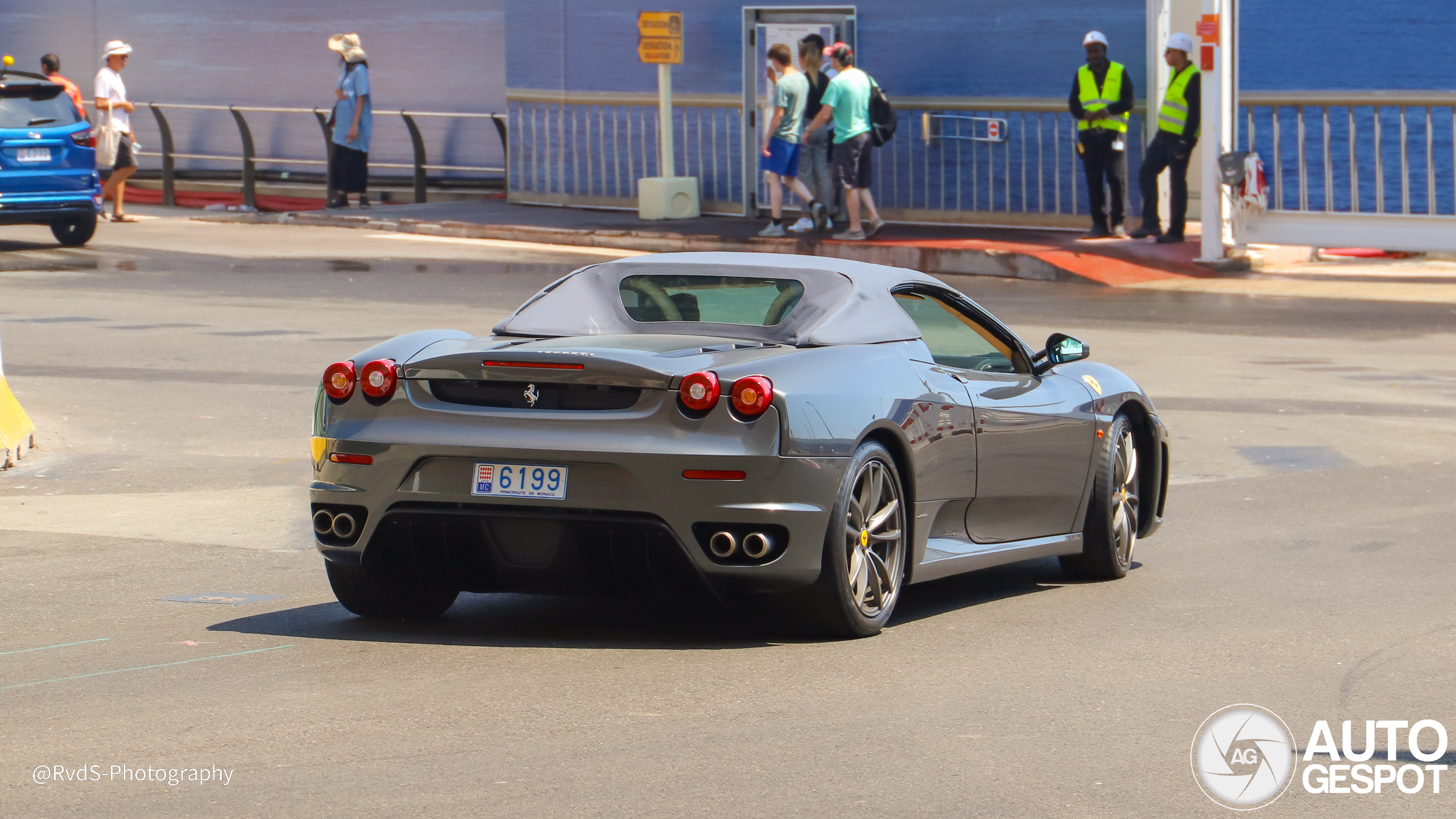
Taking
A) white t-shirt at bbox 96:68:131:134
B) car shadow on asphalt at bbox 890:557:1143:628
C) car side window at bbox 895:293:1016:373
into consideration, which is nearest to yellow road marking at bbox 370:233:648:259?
white t-shirt at bbox 96:68:131:134

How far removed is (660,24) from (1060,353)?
18.1 m

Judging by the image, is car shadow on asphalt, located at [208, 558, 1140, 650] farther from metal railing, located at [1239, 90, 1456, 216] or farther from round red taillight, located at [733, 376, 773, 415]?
metal railing, located at [1239, 90, 1456, 216]

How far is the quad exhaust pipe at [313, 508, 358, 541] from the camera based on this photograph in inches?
248

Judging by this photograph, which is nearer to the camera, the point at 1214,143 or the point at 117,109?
the point at 1214,143

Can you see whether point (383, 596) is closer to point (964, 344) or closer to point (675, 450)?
point (675, 450)

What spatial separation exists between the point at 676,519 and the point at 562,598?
136cm

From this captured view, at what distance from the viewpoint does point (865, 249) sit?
71.0ft

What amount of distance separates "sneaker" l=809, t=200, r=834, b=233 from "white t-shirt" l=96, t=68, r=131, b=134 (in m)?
8.86

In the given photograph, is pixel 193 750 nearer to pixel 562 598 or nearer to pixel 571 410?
pixel 571 410

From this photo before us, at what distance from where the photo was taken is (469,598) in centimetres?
725

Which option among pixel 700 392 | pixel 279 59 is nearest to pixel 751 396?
pixel 700 392

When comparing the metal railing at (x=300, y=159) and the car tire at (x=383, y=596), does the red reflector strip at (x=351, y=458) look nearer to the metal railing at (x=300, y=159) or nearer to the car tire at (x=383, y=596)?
the car tire at (x=383, y=596)

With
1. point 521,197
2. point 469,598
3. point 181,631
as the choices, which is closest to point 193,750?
point 181,631

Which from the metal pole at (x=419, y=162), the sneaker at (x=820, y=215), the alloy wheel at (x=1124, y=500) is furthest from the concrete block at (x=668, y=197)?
the alloy wheel at (x=1124, y=500)
